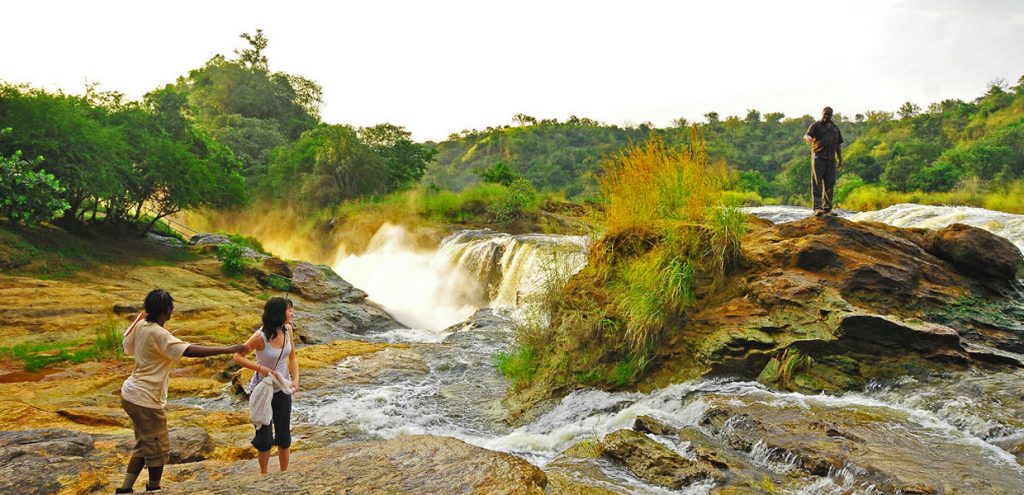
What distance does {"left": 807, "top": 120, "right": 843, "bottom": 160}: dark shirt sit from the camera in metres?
7.55

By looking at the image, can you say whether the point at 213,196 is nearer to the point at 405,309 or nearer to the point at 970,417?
the point at 405,309

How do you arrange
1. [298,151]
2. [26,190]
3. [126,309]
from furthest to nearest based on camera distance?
[298,151] < [26,190] < [126,309]

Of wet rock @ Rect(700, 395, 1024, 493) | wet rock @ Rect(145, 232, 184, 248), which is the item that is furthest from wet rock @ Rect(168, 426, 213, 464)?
wet rock @ Rect(145, 232, 184, 248)

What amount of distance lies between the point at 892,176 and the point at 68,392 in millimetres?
35595

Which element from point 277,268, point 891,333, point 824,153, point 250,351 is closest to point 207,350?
point 250,351

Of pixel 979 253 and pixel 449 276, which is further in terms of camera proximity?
pixel 449 276

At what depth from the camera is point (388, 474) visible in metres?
3.34

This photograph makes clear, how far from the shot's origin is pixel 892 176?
3069cm

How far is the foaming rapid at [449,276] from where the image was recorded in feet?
53.9

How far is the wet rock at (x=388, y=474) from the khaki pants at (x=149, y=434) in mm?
203

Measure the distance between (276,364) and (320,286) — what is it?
1297cm

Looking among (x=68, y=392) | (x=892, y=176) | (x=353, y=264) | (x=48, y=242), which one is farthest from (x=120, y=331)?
(x=892, y=176)

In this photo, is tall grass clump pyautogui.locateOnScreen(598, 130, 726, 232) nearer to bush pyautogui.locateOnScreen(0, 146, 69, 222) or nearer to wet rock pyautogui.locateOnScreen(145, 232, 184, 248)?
bush pyautogui.locateOnScreen(0, 146, 69, 222)

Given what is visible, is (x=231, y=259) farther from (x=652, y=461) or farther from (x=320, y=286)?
(x=652, y=461)
